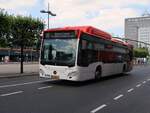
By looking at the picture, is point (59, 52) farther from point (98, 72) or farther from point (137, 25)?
point (137, 25)

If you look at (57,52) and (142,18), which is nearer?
(57,52)

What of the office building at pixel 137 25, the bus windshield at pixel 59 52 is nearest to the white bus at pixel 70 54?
the bus windshield at pixel 59 52

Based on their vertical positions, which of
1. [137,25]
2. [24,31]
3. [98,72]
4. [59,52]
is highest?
[137,25]

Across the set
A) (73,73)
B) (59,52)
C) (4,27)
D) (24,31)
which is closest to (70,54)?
(59,52)

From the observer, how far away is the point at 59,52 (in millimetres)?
17391

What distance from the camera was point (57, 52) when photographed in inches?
687

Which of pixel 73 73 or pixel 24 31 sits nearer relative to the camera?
pixel 73 73

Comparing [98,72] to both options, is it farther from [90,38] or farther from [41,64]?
[41,64]

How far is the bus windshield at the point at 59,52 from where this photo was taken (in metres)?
17.2

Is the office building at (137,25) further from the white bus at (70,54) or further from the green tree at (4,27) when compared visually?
the white bus at (70,54)

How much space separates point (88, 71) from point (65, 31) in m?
2.63

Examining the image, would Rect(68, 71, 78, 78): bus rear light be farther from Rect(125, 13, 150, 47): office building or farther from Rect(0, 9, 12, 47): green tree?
Rect(125, 13, 150, 47): office building

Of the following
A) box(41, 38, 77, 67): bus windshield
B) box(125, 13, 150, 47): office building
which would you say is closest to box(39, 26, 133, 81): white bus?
box(41, 38, 77, 67): bus windshield

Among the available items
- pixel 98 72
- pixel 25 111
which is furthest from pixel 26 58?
pixel 25 111
